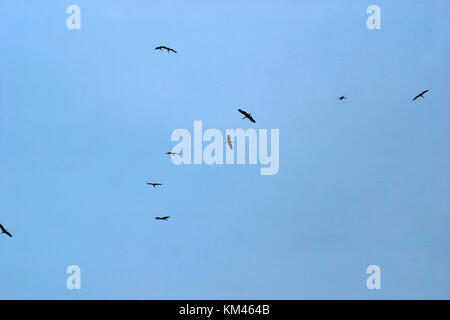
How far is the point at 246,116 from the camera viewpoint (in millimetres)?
3740

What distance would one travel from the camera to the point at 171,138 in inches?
147
